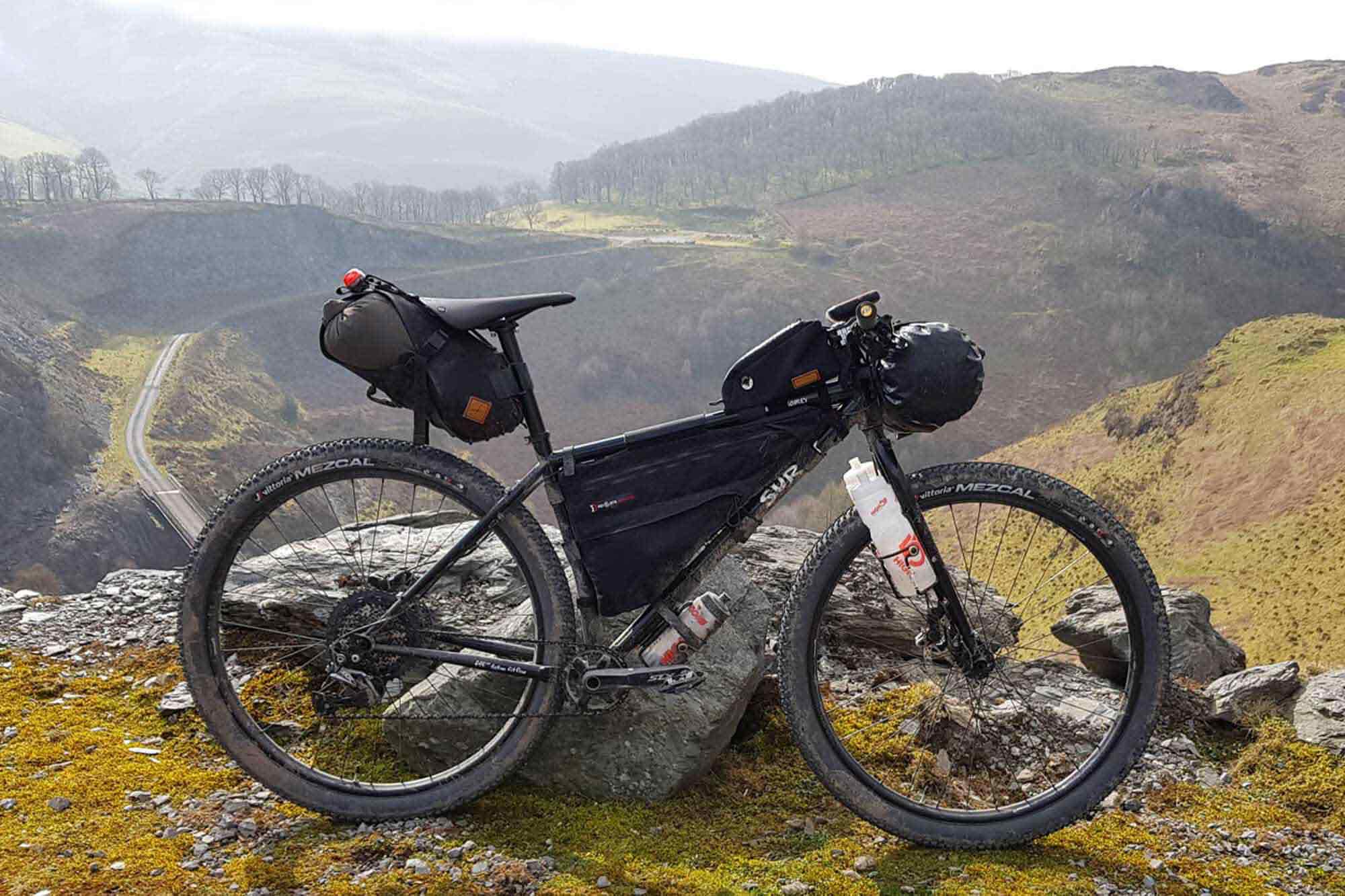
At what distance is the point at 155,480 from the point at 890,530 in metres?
70.4

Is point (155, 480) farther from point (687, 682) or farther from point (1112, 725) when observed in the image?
point (1112, 725)

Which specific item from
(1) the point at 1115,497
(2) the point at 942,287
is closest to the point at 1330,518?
(1) the point at 1115,497

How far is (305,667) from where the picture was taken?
4863 millimetres

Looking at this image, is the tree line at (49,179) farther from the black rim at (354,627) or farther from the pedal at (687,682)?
the pedal at (687,682)

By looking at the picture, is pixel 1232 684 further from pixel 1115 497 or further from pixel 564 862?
pixel 1115 497

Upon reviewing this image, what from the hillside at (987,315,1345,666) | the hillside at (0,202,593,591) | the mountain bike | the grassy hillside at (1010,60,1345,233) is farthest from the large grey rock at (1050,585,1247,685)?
the grassy hillside at (1010,60,1345,233)

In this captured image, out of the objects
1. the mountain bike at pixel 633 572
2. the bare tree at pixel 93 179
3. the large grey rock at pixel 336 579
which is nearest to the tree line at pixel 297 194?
the bare tree at pixel 93 179

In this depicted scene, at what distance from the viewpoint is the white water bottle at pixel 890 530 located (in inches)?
139

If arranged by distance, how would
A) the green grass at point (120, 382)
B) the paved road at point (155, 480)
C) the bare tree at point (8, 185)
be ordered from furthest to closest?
the bare tree at point (8, 185) → the green grass at point (120, 382) → the paved road at point (155, 480)

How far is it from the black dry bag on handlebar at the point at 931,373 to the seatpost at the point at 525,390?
1377 millimetres

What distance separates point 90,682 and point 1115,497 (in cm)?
5253

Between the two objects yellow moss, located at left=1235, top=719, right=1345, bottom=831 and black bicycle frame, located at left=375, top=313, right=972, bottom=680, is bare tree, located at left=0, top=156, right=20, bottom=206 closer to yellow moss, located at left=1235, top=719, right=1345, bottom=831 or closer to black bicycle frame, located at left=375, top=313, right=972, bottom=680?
black bicycle frame, located at left=375, top=313, right=972, bottom=680

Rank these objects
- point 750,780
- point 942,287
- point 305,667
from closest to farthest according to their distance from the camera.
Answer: point 750,780 → point 305,667 → point 942,287

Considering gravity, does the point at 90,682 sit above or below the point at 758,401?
below
